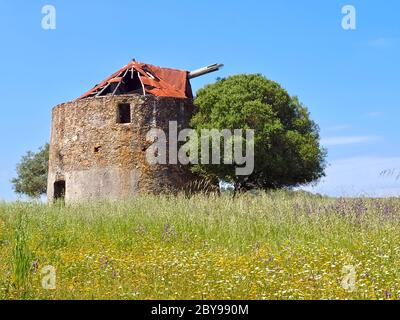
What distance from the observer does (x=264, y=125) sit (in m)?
25.4

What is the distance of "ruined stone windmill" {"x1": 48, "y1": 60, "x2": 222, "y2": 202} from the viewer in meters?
26.3

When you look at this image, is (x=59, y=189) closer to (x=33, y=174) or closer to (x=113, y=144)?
(x=113, y=144)

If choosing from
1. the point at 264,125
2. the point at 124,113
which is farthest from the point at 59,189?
the point at 264,125

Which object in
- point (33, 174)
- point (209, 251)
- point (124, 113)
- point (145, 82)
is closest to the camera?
point (209, 251)

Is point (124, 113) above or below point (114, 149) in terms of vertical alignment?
above

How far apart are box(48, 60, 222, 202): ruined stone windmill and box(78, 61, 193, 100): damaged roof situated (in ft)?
0.38

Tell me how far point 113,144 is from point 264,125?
7.24m

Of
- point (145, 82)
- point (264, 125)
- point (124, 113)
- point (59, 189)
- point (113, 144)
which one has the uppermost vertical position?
point (145, 82)

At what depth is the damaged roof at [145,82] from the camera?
2962cm

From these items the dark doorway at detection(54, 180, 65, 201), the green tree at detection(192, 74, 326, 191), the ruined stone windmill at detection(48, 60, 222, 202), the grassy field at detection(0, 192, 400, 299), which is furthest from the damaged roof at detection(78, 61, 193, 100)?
the grassy field at detection(0, 192, 400, 299)

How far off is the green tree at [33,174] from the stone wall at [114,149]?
16.5m

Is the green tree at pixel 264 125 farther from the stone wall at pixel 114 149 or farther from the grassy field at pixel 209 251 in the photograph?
the grassy field at pixel 209 251
